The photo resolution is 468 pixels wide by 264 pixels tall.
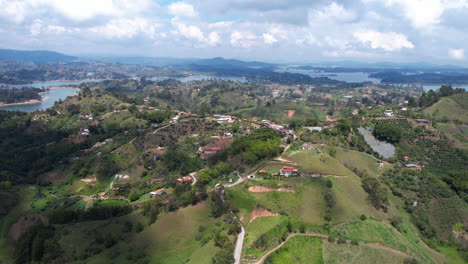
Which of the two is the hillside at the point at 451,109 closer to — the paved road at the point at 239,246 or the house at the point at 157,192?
the paved road at the point at 239,246

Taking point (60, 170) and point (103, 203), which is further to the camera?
point (60, 170)

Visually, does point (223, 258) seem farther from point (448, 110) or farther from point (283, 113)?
point (283, 113)

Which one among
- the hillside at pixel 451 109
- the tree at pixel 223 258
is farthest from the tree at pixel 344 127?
the tree at pixel 223 258

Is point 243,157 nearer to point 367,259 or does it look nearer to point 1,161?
point 367,259

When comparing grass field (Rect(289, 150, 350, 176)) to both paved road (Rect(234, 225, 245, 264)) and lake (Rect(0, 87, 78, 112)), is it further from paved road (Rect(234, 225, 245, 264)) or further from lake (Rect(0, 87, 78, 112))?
lake (Rect(0, 87, 78, 112))

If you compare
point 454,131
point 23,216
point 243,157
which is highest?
point 454,131

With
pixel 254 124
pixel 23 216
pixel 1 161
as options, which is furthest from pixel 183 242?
pixel 1 161

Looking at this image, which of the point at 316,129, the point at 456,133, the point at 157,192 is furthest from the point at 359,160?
the point at 157,192
